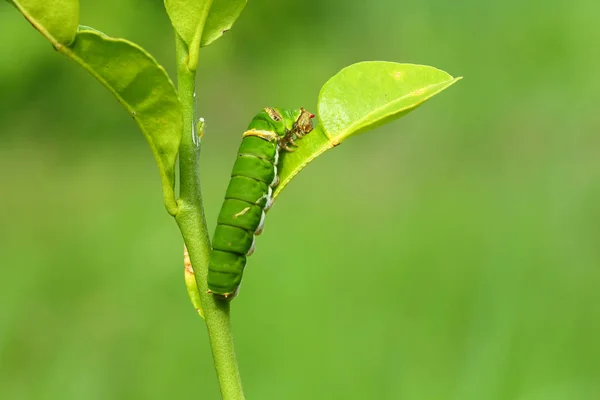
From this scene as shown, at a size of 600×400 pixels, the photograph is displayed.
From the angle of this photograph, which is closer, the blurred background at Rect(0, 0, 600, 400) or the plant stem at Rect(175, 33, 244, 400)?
the plant stem at Rect(175, 33, 244, 400)

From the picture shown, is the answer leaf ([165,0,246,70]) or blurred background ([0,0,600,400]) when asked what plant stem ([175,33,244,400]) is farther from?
blurred background ([0,0,600,400])

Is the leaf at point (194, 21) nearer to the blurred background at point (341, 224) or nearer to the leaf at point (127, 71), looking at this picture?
the leaf at point (127, 71)

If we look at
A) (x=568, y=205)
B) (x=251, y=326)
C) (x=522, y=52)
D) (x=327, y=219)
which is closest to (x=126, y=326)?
(x=251, y=326)

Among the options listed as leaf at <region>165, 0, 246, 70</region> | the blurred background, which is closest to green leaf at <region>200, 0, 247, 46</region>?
leaf at <region>165, 0, 246, 70</region>

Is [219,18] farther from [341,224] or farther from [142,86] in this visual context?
[341,224]

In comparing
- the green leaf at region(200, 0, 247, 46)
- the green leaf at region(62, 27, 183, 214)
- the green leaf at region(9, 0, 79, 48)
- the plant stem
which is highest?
the green leaf at region(200, 0, 247, 46)

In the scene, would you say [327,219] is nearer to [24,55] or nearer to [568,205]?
[568,205]
